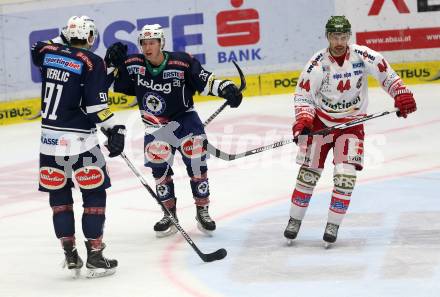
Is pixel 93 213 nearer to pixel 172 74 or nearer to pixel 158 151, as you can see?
pixel 158 151

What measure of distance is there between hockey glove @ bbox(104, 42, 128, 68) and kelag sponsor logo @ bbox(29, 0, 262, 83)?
516 cm

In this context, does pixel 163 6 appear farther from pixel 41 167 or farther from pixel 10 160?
pixel 41 167

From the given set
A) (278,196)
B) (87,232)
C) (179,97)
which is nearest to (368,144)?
(278,196)

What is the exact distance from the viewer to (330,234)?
641 cm

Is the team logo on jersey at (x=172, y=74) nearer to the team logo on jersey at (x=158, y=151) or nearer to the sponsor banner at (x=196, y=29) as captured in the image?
the team logo on jersey at (x=158, y=151)

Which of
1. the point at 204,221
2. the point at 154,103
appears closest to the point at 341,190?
the point at 204,221

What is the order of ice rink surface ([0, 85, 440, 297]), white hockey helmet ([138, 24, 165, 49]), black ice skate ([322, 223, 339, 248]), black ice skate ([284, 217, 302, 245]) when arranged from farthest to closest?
white hockey helmet ([138, 24, 165, 49]) → black ice skate ([284, 217, 302, 245]) → black ice skate ([322, 223, 339, 248]) → ice rink surface ([0, 85, 440, 297])

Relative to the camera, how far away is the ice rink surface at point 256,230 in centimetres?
579

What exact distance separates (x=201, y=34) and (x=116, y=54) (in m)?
5.40

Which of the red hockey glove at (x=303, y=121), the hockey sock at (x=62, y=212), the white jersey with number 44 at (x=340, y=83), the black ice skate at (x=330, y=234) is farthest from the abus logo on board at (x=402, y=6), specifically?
the hockey sock at (x=62, y=212)

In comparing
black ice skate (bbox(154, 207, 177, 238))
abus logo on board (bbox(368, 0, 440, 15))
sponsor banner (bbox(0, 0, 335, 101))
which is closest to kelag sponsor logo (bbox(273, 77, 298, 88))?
sponsor banner (bbox(0, 0, 335, 101))

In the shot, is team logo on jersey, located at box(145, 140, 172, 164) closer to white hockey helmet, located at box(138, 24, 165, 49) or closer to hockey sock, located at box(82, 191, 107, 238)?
white hockey helmet, located at box(138, 24, 165, 49)

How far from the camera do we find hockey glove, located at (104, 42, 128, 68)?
22.3ft

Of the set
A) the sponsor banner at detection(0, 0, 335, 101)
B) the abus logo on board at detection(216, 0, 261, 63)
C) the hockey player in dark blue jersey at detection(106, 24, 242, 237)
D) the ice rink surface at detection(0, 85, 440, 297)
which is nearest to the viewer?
the ice rink surface at detection(0, 85, 440, 297)
